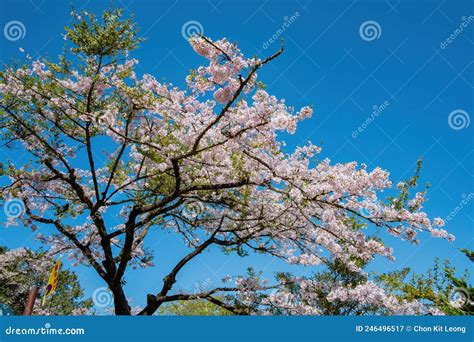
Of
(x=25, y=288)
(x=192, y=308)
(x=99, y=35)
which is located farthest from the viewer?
(x=192, y=308)

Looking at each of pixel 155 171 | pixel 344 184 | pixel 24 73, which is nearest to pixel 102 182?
pixel 155 171

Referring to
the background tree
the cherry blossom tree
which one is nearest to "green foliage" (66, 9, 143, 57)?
the cherry blossom tree

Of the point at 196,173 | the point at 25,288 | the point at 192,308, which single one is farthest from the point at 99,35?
the point at 192,308

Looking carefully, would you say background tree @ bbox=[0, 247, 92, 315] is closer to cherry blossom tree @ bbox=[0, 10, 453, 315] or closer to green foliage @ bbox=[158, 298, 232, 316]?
green foliage @ bbox=[158, 298, 232, 316]

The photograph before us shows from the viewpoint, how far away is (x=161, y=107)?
8219 millimetres

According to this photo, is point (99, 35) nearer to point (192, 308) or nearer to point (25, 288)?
point (25, 288)

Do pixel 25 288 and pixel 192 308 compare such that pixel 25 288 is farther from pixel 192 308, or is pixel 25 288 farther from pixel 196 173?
pixel 196 173

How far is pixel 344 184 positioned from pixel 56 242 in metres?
7.67

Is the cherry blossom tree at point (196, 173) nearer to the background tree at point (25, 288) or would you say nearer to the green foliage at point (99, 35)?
the green foliage at point (99, 35)

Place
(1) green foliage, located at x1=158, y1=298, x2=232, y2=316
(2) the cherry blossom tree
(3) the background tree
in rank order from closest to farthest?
(2) the cherry blossom tree, (3) the background tree, (1) green foliage, located at x1=158, y1=298, x2=232, y2=316

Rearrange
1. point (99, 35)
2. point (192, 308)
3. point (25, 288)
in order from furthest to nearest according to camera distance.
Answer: point (192, 308)
point (25, 288)
point (99, 35)

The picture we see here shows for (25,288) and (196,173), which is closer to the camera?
(196,173)

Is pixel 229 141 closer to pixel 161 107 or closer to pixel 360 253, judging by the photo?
pixel 161 107

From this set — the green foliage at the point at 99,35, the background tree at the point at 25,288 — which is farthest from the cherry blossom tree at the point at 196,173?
the background tree at the point at 25,288
